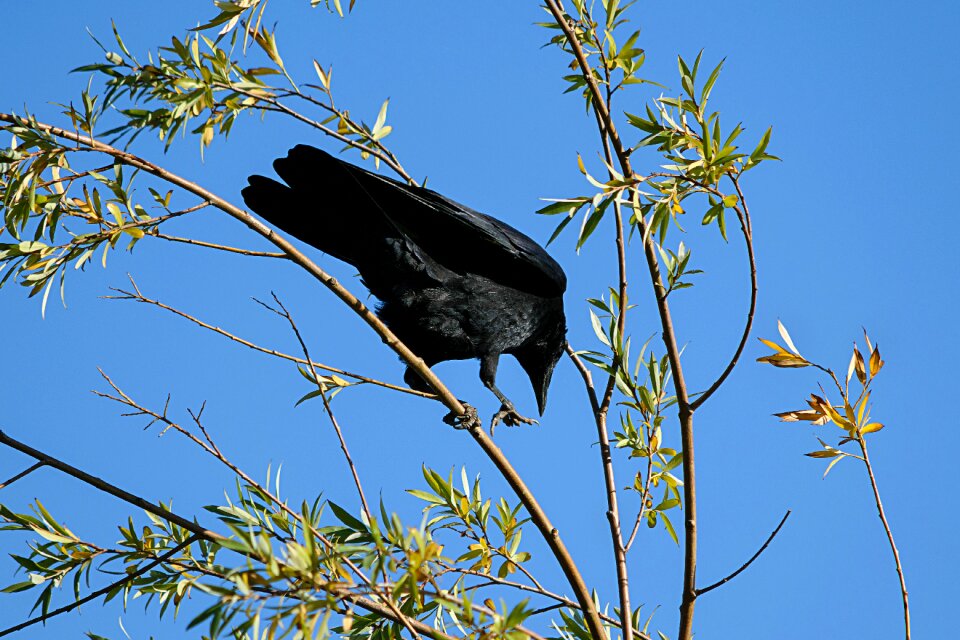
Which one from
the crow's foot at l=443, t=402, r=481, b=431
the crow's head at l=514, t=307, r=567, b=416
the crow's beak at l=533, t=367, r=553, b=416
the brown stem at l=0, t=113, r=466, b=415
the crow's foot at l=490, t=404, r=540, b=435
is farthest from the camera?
the crow's beak at l=533, t=367, r=553, b=416

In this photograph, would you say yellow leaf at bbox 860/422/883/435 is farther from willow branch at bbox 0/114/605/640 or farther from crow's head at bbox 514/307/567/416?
crow's head at bbox 514/307/567/416

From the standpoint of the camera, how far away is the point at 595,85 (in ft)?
11.8

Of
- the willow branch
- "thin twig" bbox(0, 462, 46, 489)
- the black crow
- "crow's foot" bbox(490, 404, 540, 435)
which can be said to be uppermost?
the black crow

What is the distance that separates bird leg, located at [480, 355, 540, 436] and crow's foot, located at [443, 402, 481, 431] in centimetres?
40

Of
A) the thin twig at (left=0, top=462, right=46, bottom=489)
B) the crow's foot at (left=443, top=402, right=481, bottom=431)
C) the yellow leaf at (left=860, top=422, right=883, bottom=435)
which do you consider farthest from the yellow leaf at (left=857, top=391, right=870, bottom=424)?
the thin twig at (left=0, top=462, right=46, bottom=489)

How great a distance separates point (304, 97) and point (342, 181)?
52cm

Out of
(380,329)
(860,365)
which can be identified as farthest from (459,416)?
(860,365)

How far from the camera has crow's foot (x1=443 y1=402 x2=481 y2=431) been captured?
4087 mm

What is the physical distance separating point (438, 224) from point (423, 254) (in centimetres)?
18

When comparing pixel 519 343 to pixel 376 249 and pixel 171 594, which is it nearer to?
pixel 376 249

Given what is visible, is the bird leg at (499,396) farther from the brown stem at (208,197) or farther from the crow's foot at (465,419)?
the brown stem at (208,197)

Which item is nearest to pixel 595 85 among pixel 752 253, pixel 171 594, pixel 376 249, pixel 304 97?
pixel 752 253

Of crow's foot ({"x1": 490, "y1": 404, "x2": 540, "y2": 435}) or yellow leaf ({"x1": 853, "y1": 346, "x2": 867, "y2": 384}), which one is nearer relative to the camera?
yellow leaf ({"x1": 853, "y1": 346, "x2": 867, "y2": 384})

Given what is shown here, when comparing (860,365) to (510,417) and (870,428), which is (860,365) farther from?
(510,417)
